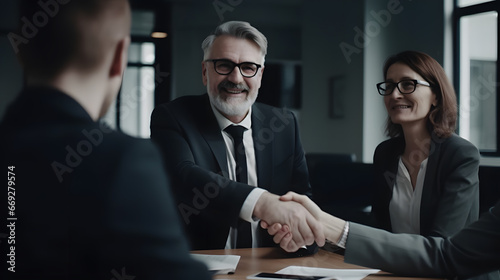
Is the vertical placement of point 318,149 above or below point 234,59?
below

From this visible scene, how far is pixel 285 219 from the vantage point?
1.80 m

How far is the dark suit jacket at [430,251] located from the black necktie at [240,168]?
0.66m

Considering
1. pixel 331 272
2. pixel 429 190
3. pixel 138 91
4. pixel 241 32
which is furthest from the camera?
pixel 138 91

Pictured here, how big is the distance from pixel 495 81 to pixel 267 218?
14.9ft

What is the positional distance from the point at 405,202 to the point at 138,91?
658cm

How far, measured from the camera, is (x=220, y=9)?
874 centimetres

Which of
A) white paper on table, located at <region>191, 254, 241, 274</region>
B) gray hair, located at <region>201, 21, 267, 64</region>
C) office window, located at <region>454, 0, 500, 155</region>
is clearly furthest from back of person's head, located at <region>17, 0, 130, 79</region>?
office window, located at <region>454, 0, 500, 155</region>

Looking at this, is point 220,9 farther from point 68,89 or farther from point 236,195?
point 68,89

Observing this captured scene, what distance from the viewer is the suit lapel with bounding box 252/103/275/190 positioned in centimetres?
234

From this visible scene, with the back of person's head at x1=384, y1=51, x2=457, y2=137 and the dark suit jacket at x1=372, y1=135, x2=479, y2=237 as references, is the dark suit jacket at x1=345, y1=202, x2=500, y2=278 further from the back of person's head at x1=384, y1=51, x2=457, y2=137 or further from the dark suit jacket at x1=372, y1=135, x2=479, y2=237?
the back of person's head at x1=384, y1=51, x2=457, y2=137

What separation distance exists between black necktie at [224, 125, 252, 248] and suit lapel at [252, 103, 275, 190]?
66 mm

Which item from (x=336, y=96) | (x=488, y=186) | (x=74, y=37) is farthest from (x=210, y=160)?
(x=336, y=96)

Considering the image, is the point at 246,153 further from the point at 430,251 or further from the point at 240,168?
the point at 430,251

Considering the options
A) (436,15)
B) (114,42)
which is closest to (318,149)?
(436,15)
